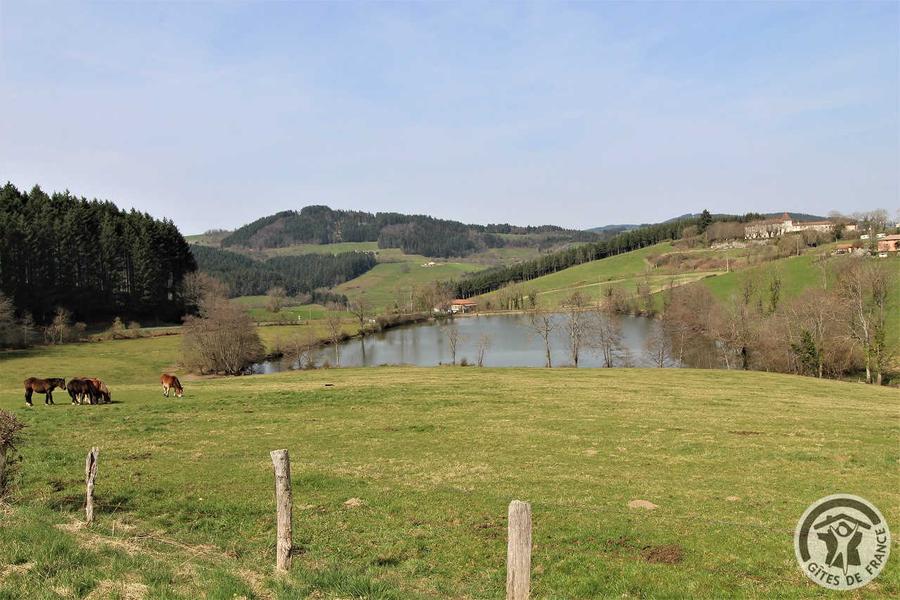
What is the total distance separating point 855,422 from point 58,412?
116 ft

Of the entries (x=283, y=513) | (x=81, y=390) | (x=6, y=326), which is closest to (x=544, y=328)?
(x=81, y=390)

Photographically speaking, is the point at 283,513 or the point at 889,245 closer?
the point at 283,513

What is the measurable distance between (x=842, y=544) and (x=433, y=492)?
8.82 m

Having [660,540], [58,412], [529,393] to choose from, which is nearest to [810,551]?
[660,540]

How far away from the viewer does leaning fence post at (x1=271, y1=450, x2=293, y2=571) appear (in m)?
8.30

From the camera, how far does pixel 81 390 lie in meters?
27.4

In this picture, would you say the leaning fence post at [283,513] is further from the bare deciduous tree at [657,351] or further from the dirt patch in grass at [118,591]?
the bare deciduous tree at [657,351]

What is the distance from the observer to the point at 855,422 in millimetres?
23359

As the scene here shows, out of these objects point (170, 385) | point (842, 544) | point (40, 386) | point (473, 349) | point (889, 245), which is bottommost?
point (473, 349)

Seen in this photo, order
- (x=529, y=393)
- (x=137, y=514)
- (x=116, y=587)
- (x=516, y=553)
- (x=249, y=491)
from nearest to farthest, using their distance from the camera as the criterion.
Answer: (x=516, y=553) → (x=116, y=587) → (x=137, y=514) → (x=249, y=491) → (x=529, y=393)

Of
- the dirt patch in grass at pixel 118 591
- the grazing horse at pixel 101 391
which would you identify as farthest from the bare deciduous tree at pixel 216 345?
the dirt patch in grass at pixel 118 591

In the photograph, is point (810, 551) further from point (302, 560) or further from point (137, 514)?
point (137, 514)

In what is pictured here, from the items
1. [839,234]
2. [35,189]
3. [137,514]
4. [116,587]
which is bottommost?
[137,514]

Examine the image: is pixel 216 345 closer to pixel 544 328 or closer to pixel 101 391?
pixel 101 391
